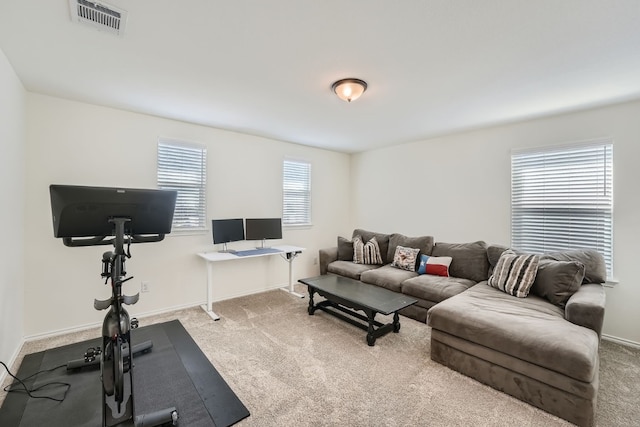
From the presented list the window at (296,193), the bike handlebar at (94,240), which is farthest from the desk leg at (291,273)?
the bike handlebar at (94,240)

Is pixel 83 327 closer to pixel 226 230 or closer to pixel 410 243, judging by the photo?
pixel 226 230

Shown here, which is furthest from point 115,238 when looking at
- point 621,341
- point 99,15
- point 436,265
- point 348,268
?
point 621,341

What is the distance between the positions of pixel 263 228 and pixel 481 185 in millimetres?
3266

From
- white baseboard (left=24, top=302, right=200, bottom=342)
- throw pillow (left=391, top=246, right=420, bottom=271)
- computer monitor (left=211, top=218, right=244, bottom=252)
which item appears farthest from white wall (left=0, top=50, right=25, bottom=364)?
throw pillow (left=391, top=246, right=420, bottom=271)

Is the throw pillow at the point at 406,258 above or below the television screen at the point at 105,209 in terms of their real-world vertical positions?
below

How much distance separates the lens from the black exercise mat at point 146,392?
5.85 ft

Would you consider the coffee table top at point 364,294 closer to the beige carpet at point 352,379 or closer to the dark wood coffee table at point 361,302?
the dark wood coffee table at point 361,302

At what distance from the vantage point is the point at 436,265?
3.77 meters

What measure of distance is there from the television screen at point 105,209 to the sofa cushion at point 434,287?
9.30 feet

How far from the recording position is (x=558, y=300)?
2607 millimetres

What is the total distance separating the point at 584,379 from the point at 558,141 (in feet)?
8.93

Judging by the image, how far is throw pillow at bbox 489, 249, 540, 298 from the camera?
112 inches

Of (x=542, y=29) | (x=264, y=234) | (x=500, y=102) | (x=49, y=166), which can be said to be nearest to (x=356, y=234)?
(x=264, y=234)

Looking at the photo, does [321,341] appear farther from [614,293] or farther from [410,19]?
[614,293]
